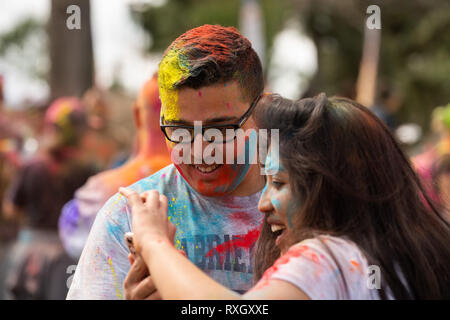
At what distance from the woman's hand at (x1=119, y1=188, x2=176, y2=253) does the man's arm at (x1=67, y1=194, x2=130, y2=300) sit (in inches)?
A: 7.4

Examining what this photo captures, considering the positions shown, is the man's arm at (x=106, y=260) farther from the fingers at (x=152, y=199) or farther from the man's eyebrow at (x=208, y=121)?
the man's eyebrow at (x=208, y=121)

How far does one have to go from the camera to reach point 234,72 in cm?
216

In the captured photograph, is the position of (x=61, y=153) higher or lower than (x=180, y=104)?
lower

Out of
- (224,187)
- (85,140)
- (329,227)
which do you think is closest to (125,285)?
(224,187)

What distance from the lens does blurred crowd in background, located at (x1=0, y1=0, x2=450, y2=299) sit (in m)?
4.48

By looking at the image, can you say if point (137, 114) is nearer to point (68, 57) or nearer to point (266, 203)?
point (266, 203)

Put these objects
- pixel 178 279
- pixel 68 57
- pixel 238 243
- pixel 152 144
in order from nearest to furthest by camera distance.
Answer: pixel 178 279 → pixel 238 243 → pixel 152 144 → pixel 68 57

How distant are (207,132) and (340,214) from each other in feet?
1.68

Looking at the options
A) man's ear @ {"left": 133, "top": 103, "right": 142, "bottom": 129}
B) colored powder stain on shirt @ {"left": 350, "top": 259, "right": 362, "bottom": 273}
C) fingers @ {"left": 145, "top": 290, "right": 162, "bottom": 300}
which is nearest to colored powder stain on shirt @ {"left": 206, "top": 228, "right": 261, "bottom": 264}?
fingers @ {"left": 145, "top": 290, "right": 162, "bottom": 300}

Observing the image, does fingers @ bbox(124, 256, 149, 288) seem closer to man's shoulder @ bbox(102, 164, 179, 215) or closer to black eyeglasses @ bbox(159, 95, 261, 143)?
man's shoulder @ bbox(102, 164, 179, 215)

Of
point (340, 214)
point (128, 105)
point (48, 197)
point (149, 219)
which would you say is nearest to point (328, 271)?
point (340, 214)

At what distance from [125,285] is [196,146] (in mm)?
475

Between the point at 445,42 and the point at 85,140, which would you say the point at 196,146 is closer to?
the point at 85,140

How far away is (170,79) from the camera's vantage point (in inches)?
84.1
